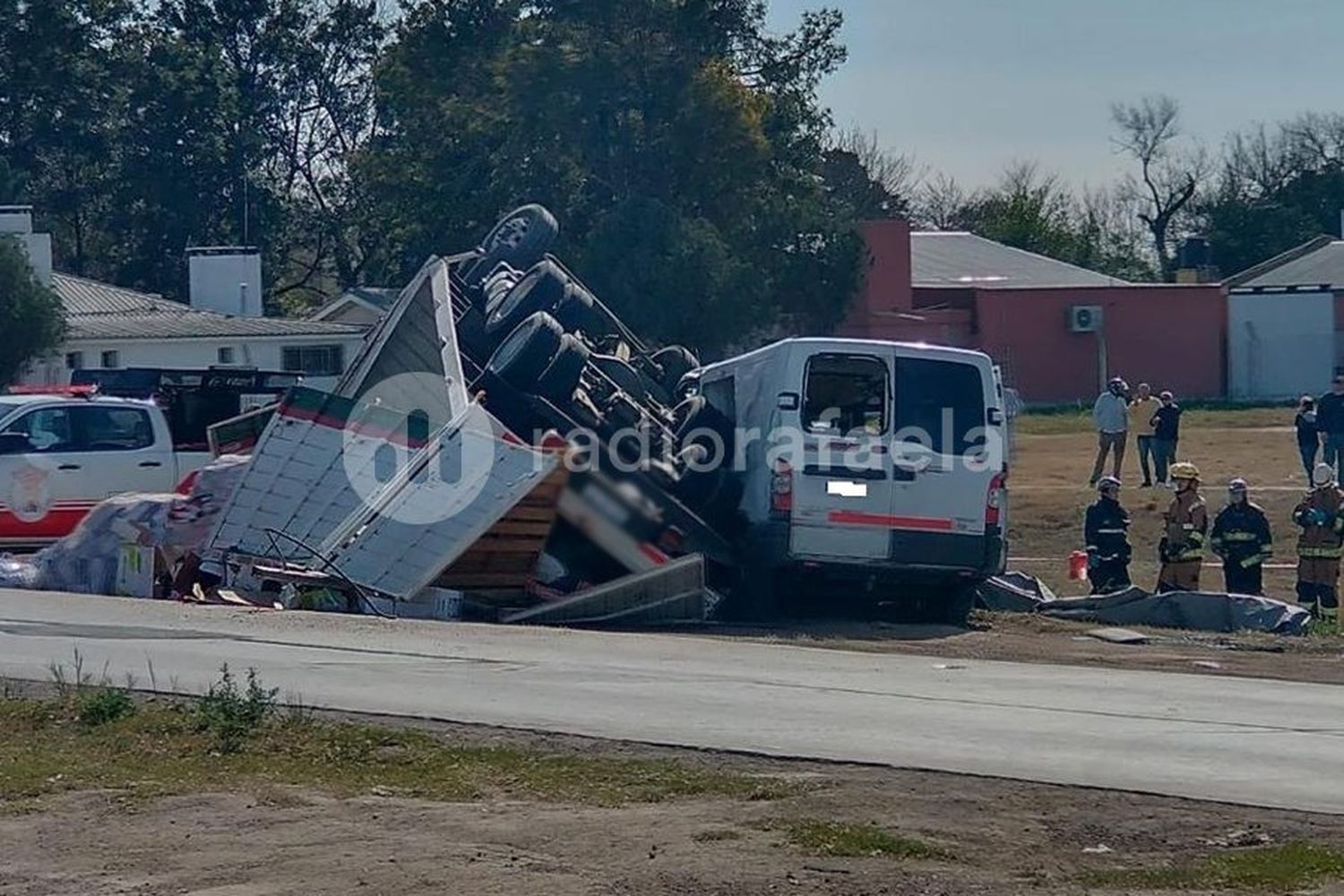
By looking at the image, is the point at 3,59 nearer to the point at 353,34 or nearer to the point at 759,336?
the point at 353,34

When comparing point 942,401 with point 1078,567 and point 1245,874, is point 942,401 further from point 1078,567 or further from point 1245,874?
point 1245,874

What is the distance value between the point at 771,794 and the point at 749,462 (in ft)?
22.2

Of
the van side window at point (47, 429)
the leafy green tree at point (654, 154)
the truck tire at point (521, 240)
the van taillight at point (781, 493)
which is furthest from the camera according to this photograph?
the leafy green tree at point (654, 154)

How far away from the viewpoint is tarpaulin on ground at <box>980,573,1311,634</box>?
1830 centimetres

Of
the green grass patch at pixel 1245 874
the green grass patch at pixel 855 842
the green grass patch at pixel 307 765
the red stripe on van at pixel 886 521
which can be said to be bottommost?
the green grass patch at pixel 1245 874

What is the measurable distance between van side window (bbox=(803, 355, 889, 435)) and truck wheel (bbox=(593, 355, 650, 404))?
50.9 inches

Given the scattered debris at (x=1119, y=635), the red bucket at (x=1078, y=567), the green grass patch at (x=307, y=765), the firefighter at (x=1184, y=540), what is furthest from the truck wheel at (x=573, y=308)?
the green grass patch at (x=307, y=765)

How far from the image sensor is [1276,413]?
5284 cm

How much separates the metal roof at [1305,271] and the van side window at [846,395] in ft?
161

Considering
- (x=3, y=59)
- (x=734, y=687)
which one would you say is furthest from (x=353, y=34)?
(x=734, y=687)

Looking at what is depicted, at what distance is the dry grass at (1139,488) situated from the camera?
25766 mm

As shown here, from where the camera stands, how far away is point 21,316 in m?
39.2

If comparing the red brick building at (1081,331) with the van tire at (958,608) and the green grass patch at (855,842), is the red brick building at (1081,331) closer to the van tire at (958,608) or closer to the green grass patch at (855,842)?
the van tire at (958,608)

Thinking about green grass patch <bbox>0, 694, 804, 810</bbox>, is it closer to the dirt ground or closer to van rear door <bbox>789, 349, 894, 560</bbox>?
the dirt ground
